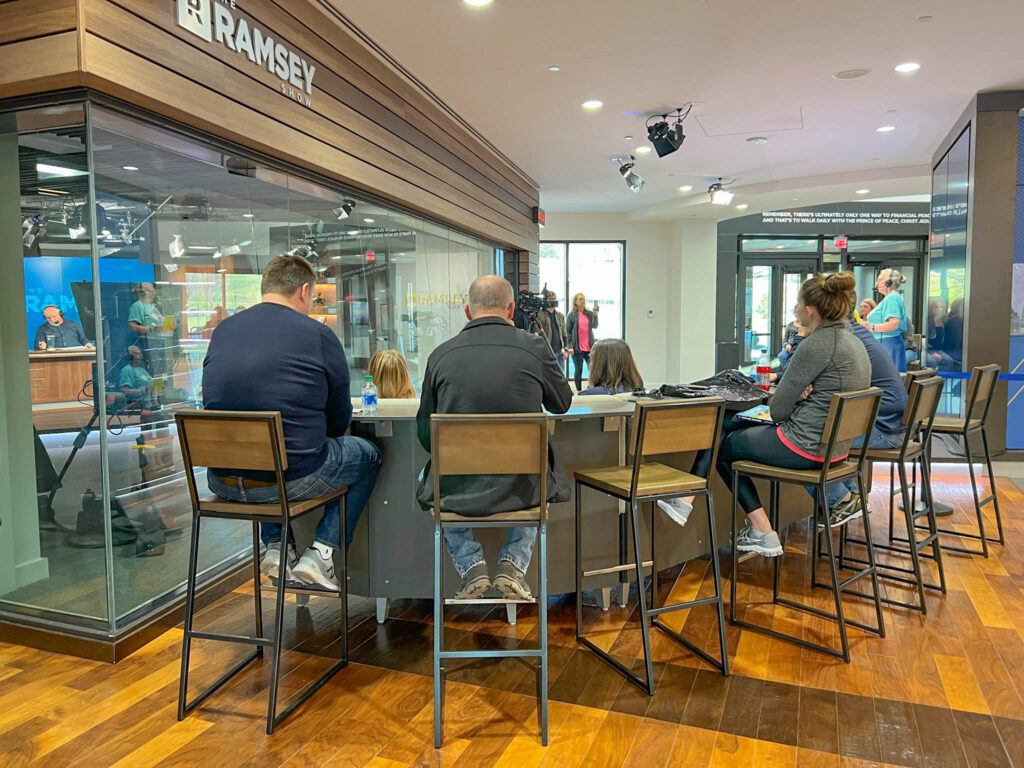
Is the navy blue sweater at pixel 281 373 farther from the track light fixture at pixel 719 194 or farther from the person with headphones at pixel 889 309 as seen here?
the track light fixture at pixel 719 194

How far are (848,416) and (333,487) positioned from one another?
2.04m

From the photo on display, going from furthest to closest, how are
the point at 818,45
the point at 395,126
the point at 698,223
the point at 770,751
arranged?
the point at 698,223, the point at 395,126, the point at 818,45, the point at 770,751

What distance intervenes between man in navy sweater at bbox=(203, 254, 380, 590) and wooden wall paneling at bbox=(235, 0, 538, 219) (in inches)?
70.9

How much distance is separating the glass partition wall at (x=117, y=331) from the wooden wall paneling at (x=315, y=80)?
34 centimetres

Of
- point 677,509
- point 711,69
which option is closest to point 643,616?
point 677,509

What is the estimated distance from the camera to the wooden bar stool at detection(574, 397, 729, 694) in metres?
2.59

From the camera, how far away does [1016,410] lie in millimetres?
6238

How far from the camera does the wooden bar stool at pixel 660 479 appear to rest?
2.59 meters

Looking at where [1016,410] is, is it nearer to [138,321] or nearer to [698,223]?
[138,321]

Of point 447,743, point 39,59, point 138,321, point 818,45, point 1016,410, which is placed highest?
point 818,45

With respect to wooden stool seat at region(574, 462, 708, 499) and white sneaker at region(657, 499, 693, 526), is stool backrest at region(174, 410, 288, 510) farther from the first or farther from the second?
white sneaker at region(657, 499, 693, 526)

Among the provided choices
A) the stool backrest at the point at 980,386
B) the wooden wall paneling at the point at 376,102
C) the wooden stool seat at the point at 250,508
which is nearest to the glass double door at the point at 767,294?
the wooden wall paneling at the point at 376,102

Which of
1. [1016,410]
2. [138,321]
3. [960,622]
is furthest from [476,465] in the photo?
[1016,410]

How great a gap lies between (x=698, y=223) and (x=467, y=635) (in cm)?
1158
